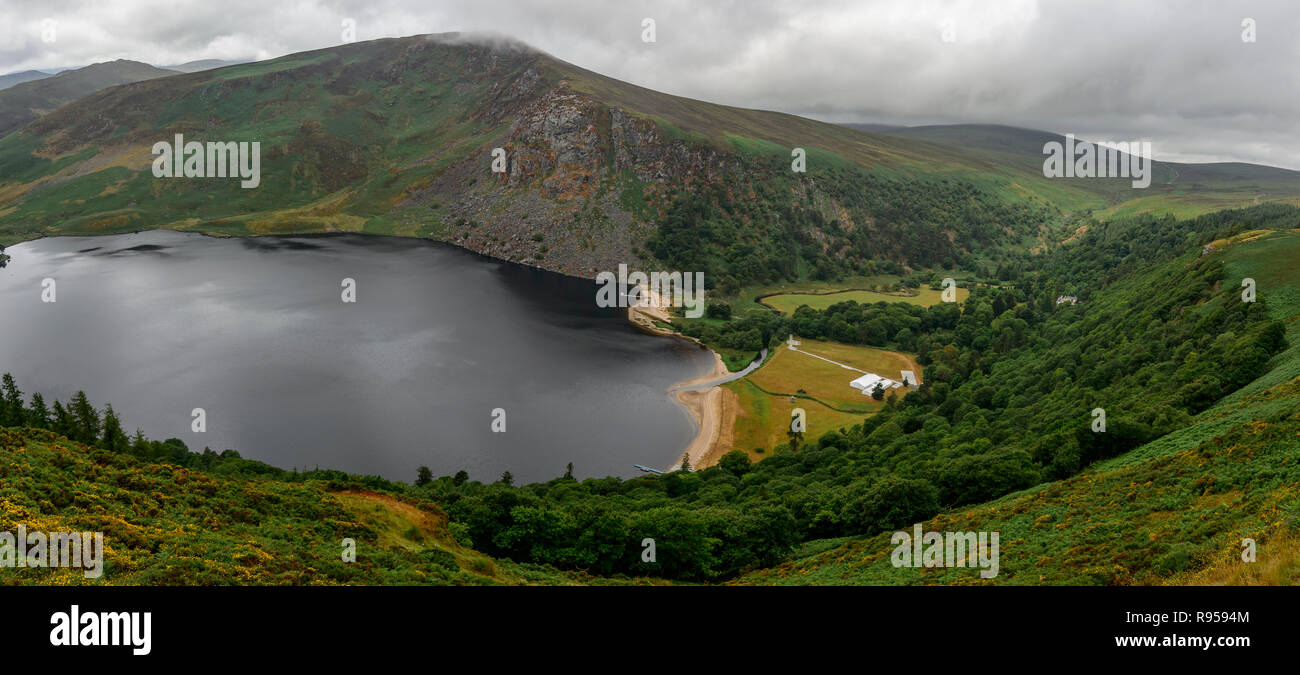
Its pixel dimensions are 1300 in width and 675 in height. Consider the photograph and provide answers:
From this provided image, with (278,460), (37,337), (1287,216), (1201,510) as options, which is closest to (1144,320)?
(1201,510)

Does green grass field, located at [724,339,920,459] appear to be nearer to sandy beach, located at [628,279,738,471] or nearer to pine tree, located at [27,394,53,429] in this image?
sandy beach, located at [628,279,738,471]

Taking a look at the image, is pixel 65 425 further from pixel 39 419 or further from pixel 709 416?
pixel 709 416

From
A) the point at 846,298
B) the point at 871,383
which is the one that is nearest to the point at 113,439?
the point at 871,383

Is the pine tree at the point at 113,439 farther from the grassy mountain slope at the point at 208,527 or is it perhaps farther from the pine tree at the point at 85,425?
the grassy mountain slope at the point at 208,527

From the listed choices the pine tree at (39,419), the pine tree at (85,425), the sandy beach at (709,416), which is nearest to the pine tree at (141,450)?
the pine tree at (85,425)

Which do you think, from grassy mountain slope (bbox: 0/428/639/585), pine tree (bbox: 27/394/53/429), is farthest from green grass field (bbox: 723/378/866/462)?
pine tree (bbox: 27/394/53/429)
